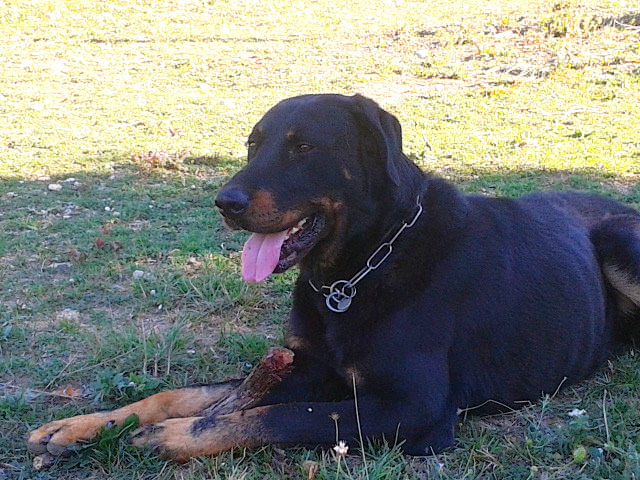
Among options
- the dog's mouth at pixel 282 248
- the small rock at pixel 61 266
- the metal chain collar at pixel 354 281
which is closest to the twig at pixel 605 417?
the metal chain collar at pixel 354 281

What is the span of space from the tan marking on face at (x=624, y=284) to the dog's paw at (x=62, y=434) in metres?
2.68

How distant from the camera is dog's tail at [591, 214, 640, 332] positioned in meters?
4.15

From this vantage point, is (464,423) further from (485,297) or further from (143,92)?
(143,92)

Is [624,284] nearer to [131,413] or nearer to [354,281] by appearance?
[354,281]

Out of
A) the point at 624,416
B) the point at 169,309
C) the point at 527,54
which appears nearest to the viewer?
the point at 624,416

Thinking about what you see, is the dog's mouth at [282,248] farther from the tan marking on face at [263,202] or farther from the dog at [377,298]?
the tan marking on face at [263,202]

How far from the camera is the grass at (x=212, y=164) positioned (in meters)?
3.39

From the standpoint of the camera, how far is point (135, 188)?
22.7ft

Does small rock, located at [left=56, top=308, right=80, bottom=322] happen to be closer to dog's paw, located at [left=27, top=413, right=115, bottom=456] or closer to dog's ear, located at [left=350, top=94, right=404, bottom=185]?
dog's paw, located at [left=27, top=413, right=115, bottom=456]

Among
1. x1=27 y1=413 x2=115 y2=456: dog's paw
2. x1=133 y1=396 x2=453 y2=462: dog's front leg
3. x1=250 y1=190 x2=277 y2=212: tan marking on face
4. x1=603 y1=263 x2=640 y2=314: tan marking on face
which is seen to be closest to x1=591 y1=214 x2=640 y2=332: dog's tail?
x1=603 y1=263 x2=640 y2=314: tan marking on face

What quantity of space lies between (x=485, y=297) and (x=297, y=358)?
3.11 feet

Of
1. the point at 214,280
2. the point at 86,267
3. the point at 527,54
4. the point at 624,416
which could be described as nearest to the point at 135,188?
the point at 86,267

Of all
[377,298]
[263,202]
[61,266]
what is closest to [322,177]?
[263,202]

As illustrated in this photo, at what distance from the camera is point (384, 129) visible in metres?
3.57
